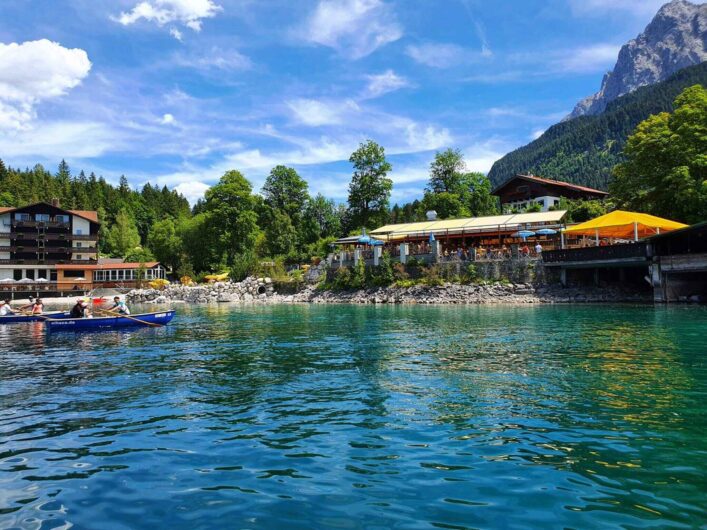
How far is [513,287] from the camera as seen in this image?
143ft

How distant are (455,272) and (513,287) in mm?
5857

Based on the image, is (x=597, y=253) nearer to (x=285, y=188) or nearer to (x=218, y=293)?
(x=218, y=293)

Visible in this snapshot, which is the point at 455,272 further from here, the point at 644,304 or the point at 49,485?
the point at 49,485

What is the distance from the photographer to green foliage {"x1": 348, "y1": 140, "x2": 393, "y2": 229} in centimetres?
7225

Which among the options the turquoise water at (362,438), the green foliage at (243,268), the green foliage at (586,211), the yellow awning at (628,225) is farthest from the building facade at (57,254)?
the turquoise water at (362,438)

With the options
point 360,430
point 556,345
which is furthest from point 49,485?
point 556,345

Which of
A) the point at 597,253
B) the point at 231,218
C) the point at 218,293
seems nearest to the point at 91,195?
the point at 231,218

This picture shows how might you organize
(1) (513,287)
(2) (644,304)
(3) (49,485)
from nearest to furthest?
(3) (49,485) → (2) (644,304) → (1) (513,287)

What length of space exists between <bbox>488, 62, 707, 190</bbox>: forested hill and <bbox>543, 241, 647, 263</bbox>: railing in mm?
110406

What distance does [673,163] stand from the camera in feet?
144

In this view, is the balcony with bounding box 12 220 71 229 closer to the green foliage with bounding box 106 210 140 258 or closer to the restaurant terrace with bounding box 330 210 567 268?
the green foliage with bounding box 106 210 140 258

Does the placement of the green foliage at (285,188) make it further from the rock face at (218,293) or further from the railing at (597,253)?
the railing at (597,253)

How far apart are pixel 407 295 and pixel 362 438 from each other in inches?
1576

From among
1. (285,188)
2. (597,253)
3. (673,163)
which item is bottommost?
(597,253)
